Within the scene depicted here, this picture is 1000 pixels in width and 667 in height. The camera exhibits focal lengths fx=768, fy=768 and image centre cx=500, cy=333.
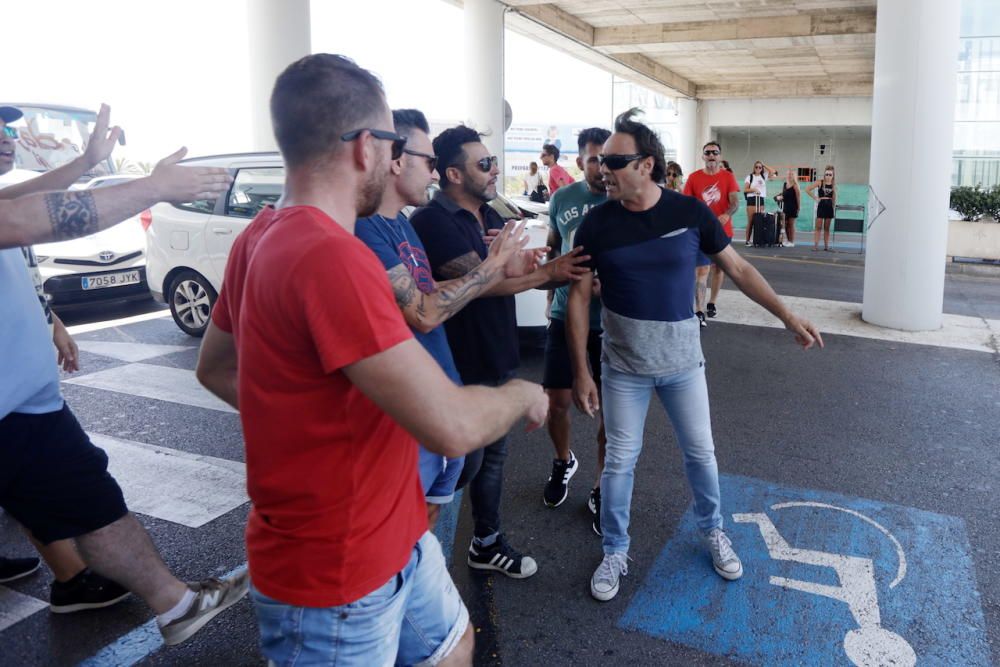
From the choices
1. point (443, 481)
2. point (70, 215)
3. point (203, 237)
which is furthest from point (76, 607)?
point (203, 237)

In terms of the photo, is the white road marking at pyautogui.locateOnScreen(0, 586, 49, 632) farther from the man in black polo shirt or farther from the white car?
the white car

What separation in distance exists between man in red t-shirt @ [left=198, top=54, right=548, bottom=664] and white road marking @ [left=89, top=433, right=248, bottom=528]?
8.94 ft

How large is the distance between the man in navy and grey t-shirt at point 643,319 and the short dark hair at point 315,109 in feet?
5.90

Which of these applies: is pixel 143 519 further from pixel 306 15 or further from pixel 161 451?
pixel 306 15

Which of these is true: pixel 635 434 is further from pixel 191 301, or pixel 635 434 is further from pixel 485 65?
pixel 485 65

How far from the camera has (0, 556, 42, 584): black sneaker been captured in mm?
3470

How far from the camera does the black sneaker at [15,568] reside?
3.47 metres

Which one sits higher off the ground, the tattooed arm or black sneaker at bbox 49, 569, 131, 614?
the tattooed arm

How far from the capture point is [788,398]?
6059mm

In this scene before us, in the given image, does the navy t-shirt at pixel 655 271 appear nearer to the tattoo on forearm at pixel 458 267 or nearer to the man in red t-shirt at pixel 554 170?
the tattoo on forearm at pixel 458 267

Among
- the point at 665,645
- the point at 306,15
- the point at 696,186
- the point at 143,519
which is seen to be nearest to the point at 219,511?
the point at 143,519

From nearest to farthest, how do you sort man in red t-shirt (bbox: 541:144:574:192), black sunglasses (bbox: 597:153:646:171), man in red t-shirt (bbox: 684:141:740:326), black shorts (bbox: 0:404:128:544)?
1. black shorts (bbox: 0:404:128:544)
2. black sunglasses (bbox: 597:153:646:171)
3. man in red t-shirt (bbox: 684:141:740:326)
4. man in red t-shirt (bbox: 541:144:574:192)

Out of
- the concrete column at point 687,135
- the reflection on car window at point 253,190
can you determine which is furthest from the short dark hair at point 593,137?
the concrete column at point 687,135

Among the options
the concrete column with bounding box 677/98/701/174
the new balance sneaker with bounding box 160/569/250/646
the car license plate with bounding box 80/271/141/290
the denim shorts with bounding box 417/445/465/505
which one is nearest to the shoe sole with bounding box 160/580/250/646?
the new balance sneaker with bounding box 160/569/250/646
